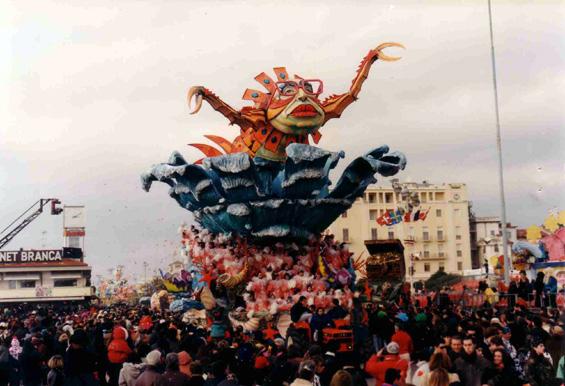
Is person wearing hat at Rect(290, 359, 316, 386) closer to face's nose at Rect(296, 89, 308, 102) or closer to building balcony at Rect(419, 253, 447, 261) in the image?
face's nose at Rect(296, 89, 308, 102)

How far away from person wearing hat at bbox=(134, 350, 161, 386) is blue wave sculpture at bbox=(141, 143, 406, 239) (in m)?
15.5

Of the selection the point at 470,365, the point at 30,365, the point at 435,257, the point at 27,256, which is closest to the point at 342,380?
the point at 470,365

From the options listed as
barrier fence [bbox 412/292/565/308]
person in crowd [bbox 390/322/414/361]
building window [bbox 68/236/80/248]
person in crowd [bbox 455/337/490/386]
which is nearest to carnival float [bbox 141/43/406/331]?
barrier fence [bbox 412/292/565/308]

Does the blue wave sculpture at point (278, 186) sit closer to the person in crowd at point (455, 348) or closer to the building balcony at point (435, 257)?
the person in crowd at point (455, 348)

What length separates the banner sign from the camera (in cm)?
7856

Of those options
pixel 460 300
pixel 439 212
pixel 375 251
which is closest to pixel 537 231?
pixel 375 251

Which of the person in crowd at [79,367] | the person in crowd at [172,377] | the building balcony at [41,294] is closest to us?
the person in crowd at [172,377]

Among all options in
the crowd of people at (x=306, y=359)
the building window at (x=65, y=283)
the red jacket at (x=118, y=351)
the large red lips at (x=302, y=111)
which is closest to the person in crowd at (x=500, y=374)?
the crowd of people at (x=306, y=359)

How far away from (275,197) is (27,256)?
2296 inches

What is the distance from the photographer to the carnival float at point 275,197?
2575 cm

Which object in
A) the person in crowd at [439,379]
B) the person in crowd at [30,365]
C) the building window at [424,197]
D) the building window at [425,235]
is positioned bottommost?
the person in crowd at [30,365]

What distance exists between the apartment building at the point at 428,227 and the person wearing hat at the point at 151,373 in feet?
237

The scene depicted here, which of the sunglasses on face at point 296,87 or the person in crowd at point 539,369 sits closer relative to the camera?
the person in crowd at point 539,369

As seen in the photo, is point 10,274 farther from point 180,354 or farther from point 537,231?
point 180,354
